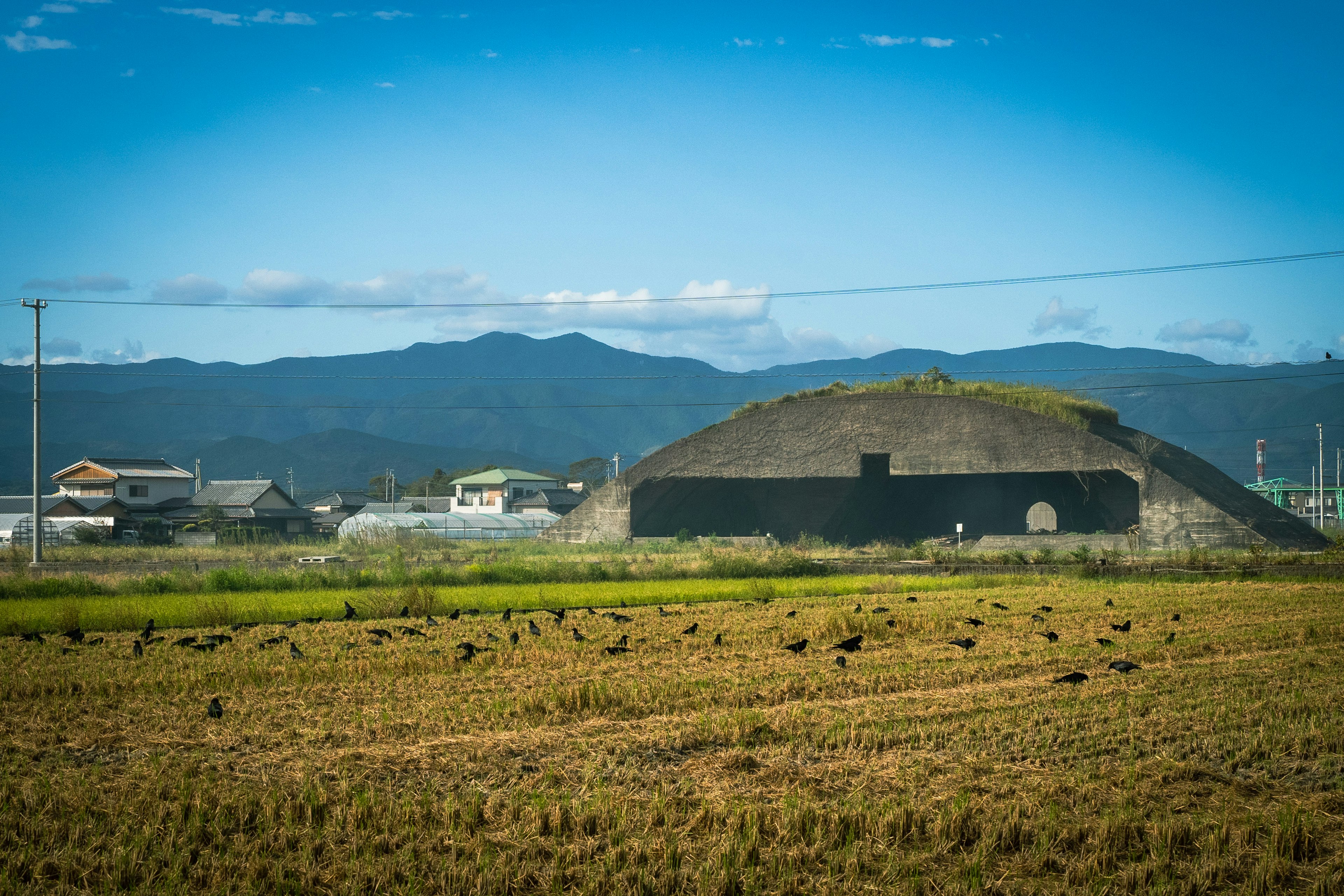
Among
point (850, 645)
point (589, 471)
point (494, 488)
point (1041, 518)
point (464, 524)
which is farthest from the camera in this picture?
point (589, 471)

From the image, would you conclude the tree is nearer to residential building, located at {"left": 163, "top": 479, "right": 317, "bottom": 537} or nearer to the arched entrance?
residential building, located at {"left": 163, "top": 479, "right": 317, "bottom": 537}

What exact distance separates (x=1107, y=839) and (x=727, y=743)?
3.23 m

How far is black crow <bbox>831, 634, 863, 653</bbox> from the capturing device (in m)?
13.1

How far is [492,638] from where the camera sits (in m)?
14.6

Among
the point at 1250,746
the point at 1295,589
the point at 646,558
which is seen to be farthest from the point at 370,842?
the point at 646,558

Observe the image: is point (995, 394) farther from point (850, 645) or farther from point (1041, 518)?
point (850, 645)

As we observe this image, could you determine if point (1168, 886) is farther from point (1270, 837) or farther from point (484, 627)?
point (484, 627)

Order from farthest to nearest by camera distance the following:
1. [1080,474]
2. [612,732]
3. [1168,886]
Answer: [1080,474], [612,732], [1168,886]

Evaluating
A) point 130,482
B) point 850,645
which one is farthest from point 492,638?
point 130,482

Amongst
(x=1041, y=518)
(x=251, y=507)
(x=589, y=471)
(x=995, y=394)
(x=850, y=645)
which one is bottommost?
(x=850, y=645)

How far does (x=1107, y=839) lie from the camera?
19.2 feet

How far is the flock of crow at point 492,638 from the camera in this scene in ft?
41.8

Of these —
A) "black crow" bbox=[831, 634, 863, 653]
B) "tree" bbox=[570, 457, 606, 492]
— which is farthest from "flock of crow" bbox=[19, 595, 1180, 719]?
"tree" bbox=[570, 457, 606, 492]

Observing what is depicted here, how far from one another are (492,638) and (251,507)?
63411mm
